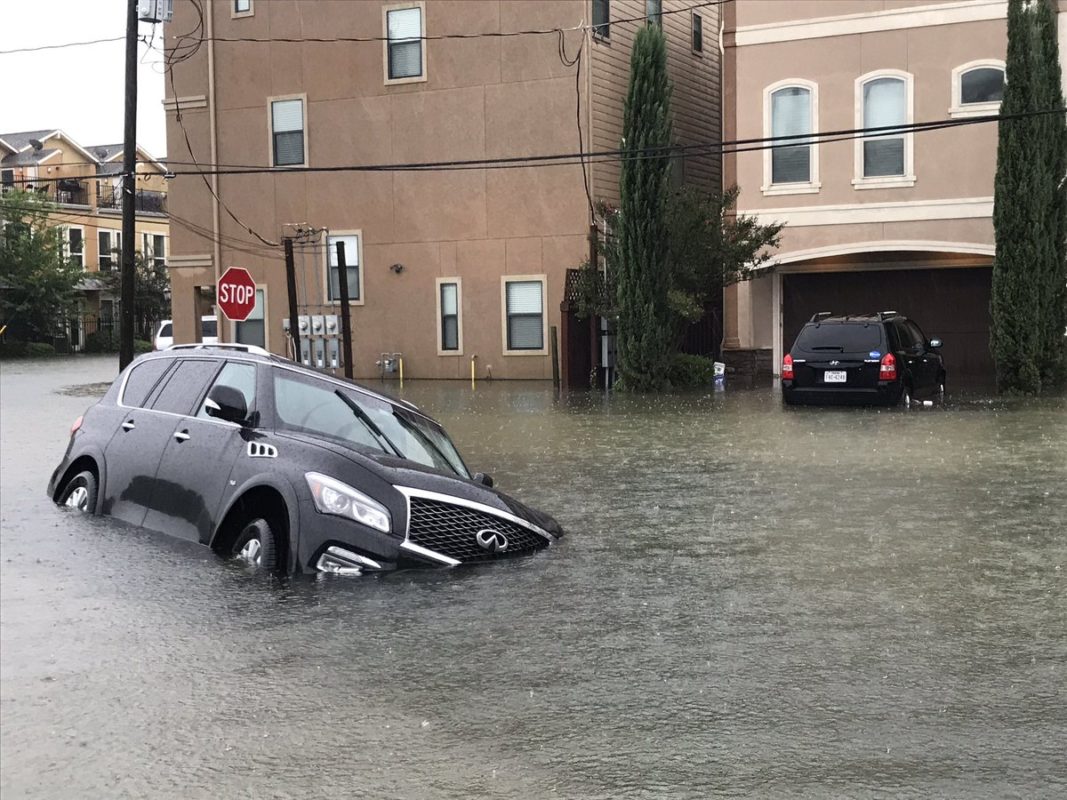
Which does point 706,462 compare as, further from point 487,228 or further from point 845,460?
point 487,228

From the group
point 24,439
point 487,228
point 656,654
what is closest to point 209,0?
point 487,228

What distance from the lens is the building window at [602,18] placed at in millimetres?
32906

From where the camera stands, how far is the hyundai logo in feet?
30.2

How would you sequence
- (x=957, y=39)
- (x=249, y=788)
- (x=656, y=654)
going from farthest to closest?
(x=957, y=39)
(x=656, y=654)
(x=249, y=788)

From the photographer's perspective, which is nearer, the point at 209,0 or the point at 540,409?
the point at 540,409

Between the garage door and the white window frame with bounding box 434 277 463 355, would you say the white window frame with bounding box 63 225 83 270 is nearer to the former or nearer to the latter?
the white window frame with bounding box 434 277 463 355

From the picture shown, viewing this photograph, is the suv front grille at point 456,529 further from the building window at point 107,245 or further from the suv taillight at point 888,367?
the building window at point 107,245

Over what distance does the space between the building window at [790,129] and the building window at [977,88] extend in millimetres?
3272

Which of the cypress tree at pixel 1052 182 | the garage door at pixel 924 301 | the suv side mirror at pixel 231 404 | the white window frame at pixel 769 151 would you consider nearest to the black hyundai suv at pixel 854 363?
the cypress tree at pixel 1052 182

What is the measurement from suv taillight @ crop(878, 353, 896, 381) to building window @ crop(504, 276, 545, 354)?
11991 mm

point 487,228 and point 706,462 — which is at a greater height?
point 487,228

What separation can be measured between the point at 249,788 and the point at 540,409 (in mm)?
19855

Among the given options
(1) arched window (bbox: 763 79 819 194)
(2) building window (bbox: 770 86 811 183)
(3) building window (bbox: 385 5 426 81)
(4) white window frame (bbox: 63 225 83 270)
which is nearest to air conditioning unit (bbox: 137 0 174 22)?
(3) building window (bbox: 385 5 426 81)

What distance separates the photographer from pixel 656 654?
270 inches
